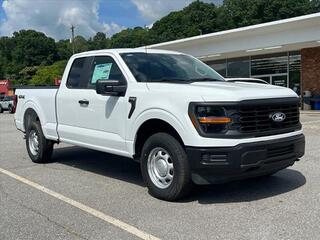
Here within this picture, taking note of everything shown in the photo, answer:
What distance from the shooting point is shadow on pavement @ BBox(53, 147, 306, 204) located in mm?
5941

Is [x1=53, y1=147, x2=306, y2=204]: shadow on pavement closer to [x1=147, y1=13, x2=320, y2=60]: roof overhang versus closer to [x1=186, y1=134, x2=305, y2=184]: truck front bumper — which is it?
[x1=186, y1=134, x2=305, y2=184]: truck front bumper

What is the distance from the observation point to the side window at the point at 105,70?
22.2ft

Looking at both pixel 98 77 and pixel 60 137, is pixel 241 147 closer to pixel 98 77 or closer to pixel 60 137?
Answer: pixel 98 77

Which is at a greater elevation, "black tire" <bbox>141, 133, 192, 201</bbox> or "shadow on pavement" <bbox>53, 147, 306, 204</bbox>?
"black tire" <bbox>141, 133, 192, 201</bbox>

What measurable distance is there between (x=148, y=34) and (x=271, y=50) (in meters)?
59.8

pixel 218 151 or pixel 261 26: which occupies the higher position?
pixel 261 26

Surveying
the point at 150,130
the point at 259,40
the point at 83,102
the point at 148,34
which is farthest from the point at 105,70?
the point at 148,34

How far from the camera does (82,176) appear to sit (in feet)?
24.8

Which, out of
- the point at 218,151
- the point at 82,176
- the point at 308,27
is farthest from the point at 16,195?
the point at 308,27

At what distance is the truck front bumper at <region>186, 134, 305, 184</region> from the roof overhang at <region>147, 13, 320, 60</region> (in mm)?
→ 17886

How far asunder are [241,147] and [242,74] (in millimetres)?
26118

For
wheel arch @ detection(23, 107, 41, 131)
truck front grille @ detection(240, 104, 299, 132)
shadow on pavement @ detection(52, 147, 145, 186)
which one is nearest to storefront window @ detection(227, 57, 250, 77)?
shadow on pavement @ detection(52, 147, 145, 186)

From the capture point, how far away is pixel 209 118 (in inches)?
209

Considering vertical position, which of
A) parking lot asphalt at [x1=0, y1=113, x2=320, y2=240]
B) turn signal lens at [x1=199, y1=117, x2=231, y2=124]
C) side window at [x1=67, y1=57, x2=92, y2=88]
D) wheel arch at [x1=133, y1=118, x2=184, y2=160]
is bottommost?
parking lot asphalt at [x1=0, y1=113, x2=320, y2=240]
